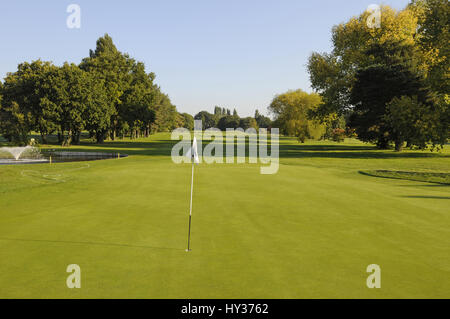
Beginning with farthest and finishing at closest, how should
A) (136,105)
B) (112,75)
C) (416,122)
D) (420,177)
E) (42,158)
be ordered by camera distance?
(136,105), (112,75), (42,158), (416,122), (420,177)

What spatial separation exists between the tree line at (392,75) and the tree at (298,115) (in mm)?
19448

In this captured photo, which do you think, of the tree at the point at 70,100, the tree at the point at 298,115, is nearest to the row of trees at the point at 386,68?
the tree at the point at 298,115

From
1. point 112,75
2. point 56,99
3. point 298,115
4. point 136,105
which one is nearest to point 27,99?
point 56,99

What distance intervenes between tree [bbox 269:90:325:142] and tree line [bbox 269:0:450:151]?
19.4 meters

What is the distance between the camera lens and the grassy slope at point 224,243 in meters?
6.50

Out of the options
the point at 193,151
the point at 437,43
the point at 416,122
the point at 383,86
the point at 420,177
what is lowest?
the point at 420,177

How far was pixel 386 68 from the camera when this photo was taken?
167ft

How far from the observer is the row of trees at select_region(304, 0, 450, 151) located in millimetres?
48656

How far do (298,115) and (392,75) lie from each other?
130ft

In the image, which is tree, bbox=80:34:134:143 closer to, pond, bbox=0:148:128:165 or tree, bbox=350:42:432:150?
pond, bbox=0:148:128:165

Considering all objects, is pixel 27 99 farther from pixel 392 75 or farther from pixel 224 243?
pixel 224 243
